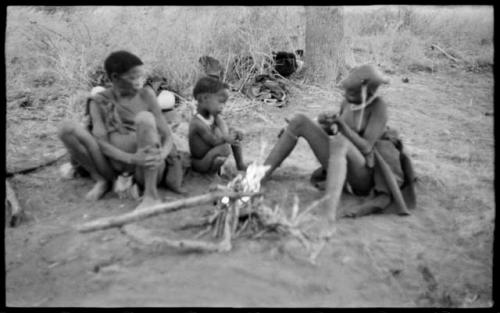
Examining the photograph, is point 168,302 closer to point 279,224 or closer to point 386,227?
point 279,224

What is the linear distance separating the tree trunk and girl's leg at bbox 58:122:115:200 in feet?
13.9

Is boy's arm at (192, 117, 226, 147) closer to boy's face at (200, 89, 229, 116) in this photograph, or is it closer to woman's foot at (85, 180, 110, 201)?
boy's face at (200, 89, 229, 116)

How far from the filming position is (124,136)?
14.2 feet

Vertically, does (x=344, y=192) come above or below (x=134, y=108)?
below

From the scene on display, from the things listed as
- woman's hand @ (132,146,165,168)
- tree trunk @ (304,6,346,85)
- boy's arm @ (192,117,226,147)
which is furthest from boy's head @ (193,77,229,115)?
tree trunk @ (304,6,346,85)

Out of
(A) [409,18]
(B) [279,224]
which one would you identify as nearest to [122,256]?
(B) [279,224]

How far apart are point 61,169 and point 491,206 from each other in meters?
3.49

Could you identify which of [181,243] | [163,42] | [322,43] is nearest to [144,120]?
[181,243]

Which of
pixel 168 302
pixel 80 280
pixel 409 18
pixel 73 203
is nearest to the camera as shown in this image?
pixel 168 302

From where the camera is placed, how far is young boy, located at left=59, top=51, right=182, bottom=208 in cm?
412

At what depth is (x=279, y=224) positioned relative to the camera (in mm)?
3584

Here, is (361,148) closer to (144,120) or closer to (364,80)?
(364,80)

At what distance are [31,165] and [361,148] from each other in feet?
9.52

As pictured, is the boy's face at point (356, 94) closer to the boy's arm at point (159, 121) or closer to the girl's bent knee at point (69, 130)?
the boy's arm at point (159, 121)
